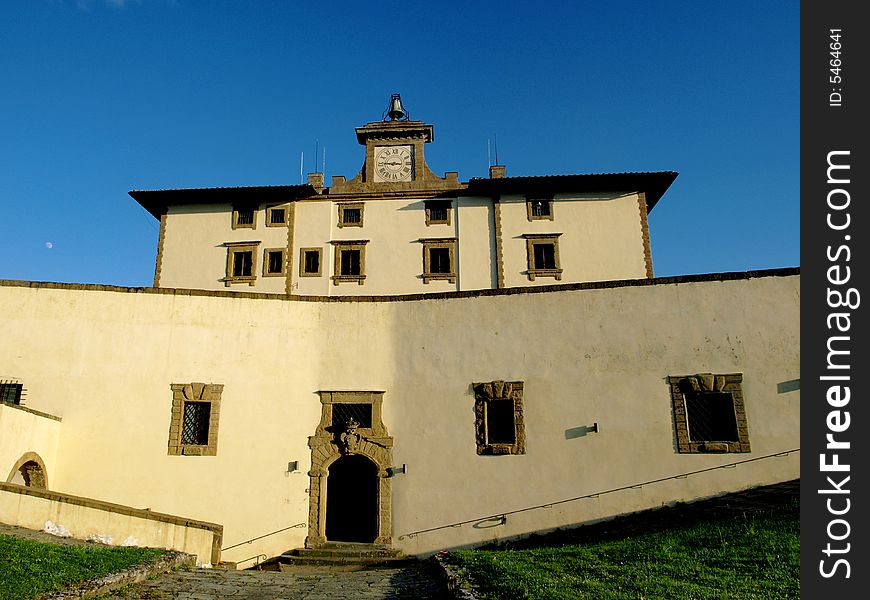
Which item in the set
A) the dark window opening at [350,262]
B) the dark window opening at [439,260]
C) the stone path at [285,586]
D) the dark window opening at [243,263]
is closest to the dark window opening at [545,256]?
the dark window opening at [439,260]

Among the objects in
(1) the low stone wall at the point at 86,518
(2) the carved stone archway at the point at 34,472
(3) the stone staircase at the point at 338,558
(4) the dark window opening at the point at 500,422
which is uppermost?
(4) the dark window opening at the point at 500,422

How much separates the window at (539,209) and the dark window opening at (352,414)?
443 inches

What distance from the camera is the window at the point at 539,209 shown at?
2362 cm

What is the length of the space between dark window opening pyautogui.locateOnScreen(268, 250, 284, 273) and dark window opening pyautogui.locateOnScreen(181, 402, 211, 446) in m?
9.27

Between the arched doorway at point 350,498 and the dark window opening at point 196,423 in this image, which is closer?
the dark window opening at point 196,423

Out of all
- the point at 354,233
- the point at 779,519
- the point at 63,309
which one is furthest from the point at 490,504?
the point at 354,233

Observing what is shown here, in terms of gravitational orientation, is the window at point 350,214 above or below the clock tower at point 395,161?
below

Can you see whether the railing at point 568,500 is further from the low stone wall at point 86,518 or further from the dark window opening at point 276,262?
the dark window opening at point 276,262

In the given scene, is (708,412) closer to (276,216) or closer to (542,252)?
(542,252)

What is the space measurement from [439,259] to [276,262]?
6.27m

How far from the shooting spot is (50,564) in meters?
8.04

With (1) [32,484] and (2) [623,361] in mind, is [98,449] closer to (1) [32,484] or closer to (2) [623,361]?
(1) [32,484]

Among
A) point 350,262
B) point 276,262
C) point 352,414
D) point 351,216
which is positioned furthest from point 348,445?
point 351,216

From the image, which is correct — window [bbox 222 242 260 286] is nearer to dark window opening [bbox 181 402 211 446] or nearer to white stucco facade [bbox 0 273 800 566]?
white stucco facade [bbox 0 273 800 566]
